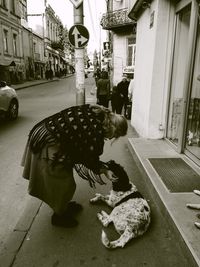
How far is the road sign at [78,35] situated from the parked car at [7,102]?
3228 mm

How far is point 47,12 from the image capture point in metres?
51.7

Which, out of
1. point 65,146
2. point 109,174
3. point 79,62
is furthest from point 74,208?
point 79,62

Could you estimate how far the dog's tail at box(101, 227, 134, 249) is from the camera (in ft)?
10.0

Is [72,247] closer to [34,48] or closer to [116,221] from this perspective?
[116,221]

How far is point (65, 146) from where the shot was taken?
3.04 meters

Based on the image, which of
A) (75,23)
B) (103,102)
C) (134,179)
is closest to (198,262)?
(134,179)

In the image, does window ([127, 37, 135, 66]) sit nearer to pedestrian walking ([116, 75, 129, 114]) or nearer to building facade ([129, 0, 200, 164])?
pedestrian walking ([116, 75, 129, 114])

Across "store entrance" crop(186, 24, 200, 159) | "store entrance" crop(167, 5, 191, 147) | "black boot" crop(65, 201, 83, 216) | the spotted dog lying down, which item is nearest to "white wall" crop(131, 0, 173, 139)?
"store entrance" crop(167, 5, 191, 147)

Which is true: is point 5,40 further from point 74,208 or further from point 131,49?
point 74,208

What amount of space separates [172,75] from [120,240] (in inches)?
171

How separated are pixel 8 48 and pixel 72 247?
31189mm

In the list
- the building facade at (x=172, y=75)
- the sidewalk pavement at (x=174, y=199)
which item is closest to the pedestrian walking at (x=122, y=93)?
the building facade at (x=172, y=75)

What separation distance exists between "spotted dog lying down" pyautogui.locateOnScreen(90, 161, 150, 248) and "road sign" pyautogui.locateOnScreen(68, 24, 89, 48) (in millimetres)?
5580

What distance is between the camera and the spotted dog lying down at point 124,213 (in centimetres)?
317
